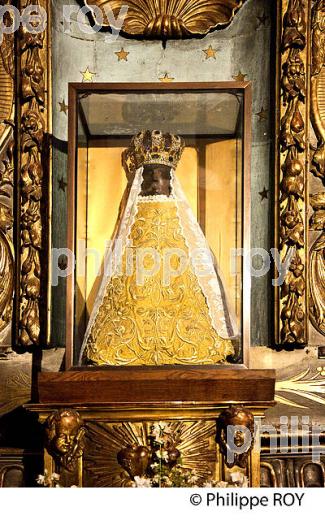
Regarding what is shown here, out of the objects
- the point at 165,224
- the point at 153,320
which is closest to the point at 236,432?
the point at 153,320

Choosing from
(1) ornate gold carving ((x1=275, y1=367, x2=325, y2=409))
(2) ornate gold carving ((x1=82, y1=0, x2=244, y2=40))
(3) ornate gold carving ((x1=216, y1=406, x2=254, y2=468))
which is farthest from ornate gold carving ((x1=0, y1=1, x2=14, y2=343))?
(1) ornate gold carving ((x1=275, y1=367, x2=325, y2=409))

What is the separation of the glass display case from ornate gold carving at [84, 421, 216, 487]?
27 centimetres

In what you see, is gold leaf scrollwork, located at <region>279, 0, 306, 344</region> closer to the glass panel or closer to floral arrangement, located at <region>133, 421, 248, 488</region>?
the glass panel

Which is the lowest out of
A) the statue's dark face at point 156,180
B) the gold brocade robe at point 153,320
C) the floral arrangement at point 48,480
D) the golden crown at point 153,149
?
the floral arrangement at point 48,480

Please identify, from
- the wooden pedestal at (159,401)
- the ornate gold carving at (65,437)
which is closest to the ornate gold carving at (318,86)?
the wooden pedestal at (159,401)

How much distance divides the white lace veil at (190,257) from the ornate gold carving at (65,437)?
29cm

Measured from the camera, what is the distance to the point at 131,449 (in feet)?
19.4

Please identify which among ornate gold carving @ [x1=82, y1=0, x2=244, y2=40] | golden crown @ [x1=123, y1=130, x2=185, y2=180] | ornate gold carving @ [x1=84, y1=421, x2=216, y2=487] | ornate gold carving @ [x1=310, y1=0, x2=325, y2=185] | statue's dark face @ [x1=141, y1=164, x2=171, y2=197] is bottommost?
ornate gold carving @ [x1=84, y1=421, x2=216, y2=487]

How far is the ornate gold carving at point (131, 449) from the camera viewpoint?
590 centimetres

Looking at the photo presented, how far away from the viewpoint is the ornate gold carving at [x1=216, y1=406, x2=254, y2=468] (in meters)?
5.81

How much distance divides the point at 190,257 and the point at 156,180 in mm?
380

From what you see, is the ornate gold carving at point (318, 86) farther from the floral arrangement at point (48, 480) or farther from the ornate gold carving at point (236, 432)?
the floral arrangement at point (48, 480)
